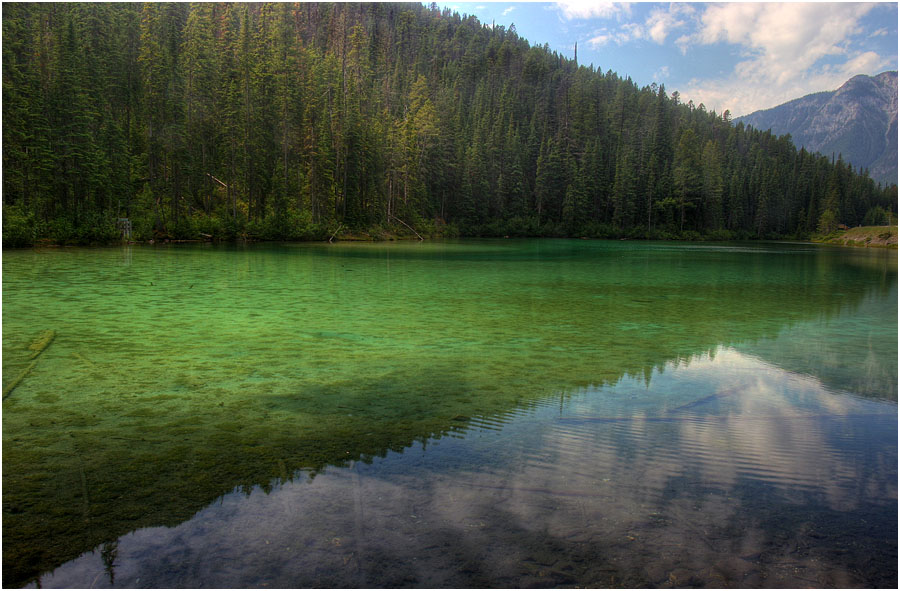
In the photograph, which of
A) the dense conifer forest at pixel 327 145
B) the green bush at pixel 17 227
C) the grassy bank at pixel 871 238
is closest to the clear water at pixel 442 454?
the green bush at pixel 17 227

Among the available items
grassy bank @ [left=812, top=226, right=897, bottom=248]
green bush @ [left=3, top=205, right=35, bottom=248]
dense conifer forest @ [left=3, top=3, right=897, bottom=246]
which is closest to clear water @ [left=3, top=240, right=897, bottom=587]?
green bush @ [left=3, top=205, right=35, bottom=248]

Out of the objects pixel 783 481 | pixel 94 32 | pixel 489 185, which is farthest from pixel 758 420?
pixel 489 185

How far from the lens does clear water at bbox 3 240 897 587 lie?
10.1 feet

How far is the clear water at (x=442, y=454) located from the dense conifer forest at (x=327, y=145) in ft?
95.5

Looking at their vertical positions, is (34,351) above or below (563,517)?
above

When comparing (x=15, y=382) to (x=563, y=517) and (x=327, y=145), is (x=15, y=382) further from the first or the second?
(x=327, y=145)

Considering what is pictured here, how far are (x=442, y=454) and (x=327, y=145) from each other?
50845 millimetres

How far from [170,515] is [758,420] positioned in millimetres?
5050

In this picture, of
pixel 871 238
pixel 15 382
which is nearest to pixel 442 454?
pixel 15 382

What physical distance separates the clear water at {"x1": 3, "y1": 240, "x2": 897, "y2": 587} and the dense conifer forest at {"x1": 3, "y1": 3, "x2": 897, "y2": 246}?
29.1 m

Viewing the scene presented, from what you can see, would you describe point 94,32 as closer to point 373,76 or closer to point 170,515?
point 373,76

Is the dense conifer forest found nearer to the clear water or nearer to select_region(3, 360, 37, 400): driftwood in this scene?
select_region(3, 360, 37, 400): driftwood

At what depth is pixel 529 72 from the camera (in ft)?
405

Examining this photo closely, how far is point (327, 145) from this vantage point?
170ft
